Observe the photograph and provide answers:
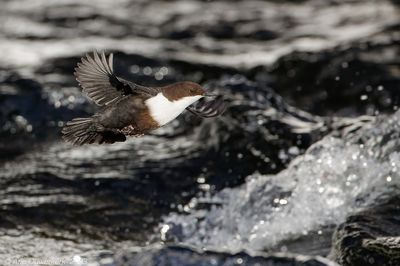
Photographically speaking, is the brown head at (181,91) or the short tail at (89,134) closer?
the brown head at (181,91)

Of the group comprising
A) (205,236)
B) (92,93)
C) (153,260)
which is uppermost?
(92,93)

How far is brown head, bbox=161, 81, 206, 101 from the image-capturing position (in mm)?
4281

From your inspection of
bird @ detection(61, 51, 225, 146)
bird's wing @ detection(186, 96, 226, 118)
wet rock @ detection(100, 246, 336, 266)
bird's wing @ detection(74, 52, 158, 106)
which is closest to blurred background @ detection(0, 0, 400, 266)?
wet rock @ detection(100, 246, 336, 266)

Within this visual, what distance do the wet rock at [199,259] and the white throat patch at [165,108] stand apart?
1101 mm

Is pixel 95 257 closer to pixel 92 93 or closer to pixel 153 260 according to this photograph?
pixel 153 260

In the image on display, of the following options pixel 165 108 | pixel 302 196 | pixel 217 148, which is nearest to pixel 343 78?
pixel 217 148

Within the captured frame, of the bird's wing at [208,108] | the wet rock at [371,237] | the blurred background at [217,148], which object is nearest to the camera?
the bird's wing at [208,108]

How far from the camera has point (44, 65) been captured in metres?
9.85

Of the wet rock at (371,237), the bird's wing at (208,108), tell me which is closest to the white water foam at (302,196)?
the wet rock at (371,237)

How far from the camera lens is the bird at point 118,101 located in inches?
169

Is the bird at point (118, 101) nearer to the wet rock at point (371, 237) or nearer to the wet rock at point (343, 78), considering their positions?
the wet rock at point (371, 237)

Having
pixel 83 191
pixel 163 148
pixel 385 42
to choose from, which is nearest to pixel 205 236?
pixel 83 191

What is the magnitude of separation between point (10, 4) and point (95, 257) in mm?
7580

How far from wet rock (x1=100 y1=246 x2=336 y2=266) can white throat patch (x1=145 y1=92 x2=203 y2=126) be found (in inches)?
43.4
